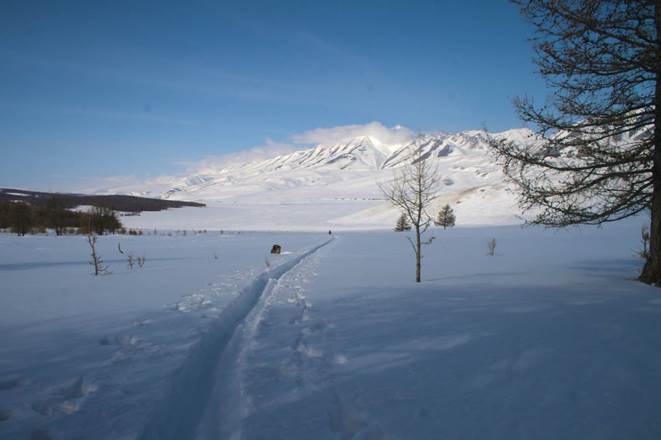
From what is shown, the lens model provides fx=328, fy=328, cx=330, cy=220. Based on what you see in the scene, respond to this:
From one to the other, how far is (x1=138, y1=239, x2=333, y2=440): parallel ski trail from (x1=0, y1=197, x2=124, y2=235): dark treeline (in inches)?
1653

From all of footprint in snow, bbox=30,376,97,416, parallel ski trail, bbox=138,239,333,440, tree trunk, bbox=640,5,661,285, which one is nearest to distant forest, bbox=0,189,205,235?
parallel ski trail, bbox=138,239,333,440

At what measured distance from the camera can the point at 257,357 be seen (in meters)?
4.60

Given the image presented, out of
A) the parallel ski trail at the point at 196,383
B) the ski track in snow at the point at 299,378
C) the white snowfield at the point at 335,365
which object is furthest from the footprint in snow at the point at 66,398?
the ski track in snow at the point at 299,378

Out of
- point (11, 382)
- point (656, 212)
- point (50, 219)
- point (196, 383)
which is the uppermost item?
point (50, 219)

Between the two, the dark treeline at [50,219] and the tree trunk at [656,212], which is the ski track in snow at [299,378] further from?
the dark treeline at [50,219]

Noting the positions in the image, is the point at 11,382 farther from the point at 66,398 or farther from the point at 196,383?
the point at 196,383

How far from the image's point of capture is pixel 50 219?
47.0 m

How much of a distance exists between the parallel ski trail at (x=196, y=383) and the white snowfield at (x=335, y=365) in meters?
0.02

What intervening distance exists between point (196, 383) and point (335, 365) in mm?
1735

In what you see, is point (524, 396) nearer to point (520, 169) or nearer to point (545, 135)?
point (520, 169)

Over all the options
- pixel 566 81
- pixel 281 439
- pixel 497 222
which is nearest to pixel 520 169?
pixel 566 81

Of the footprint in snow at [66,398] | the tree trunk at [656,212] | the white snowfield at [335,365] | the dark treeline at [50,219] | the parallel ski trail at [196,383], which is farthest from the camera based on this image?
the dark treeline at [50,219]

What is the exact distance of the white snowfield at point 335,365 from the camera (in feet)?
9.94

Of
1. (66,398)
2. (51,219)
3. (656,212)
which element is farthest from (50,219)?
(656,212)
